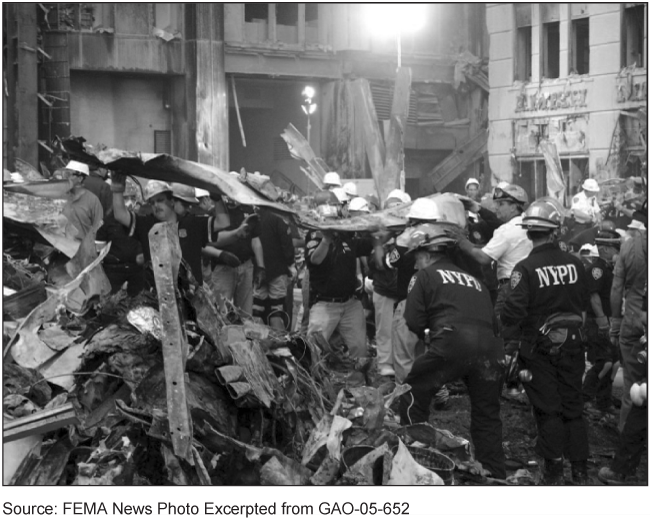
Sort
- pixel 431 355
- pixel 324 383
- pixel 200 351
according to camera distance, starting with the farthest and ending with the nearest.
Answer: pixel 324 383 → pixel 431 355 → pixel 200 351

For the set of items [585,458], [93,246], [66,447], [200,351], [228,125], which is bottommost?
[585,458]

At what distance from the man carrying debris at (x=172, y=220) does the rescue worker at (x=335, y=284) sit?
3.80 ft

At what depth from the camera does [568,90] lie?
2481cm

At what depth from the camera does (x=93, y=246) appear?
8.43 meters

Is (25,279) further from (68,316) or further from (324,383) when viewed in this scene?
(324,383)

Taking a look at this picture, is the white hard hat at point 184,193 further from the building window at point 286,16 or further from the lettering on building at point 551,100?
the building window at point 286,16

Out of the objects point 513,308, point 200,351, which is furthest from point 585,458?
point 200,351

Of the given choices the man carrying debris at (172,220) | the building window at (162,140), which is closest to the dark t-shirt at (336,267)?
the man carrying debris at (172,220)

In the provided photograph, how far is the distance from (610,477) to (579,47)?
19.8 metres

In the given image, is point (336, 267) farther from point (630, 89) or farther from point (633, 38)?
point (633, 38)

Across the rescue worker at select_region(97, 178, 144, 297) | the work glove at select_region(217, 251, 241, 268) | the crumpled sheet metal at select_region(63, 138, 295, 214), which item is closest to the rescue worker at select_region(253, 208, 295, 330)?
the work glove at select_region(217, 251, 241, 268)

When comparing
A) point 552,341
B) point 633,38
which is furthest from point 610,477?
point 633,38

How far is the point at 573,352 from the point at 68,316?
4.08 metres

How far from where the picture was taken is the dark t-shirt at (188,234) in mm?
9719
